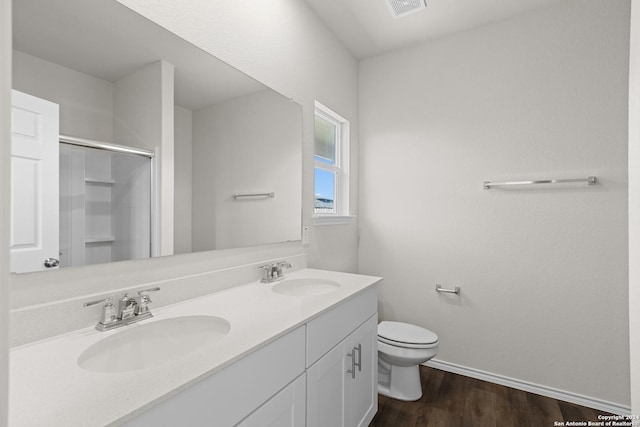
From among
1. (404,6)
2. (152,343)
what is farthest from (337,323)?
(404,6)

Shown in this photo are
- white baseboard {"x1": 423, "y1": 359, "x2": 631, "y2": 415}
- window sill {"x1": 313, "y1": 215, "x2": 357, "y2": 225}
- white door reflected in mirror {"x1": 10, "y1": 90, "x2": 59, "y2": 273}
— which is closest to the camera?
white door reflected in mirror {"x1": 10, "y1": 90, "x2": 59, "y2": 273}

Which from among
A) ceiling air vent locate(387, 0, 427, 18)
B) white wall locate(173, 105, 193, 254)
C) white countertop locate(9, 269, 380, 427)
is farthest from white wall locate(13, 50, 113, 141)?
ceiling air vent locate(387, 0, 427, 18)

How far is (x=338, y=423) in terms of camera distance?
132cm

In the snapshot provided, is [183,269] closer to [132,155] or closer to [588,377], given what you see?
[132,155]

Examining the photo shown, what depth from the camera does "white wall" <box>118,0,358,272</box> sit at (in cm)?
129

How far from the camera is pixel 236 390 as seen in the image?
802 millimetres

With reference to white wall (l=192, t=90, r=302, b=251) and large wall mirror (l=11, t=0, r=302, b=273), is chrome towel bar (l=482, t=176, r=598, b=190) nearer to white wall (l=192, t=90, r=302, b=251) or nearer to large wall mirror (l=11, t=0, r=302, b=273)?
white wall (l=192, t=90, r=302, b=251)

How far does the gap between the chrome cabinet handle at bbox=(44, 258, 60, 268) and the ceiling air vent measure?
2207 mm

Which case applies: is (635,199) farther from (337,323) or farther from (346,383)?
(346,383)

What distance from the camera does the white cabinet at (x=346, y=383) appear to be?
1.16m

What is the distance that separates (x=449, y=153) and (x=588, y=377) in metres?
1.71

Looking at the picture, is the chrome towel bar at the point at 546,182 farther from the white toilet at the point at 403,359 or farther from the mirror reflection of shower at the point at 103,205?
the mirror reflection of shower at the point at 103,205

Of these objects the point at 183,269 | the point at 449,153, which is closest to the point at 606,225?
the point at 449,153

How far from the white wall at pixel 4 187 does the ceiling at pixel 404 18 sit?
2043 mm
